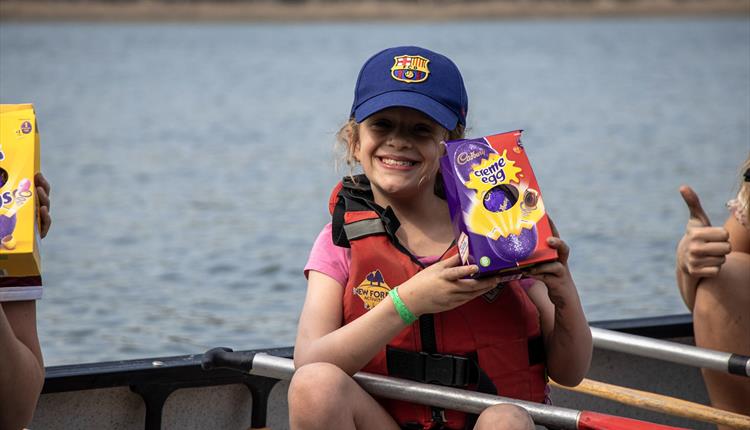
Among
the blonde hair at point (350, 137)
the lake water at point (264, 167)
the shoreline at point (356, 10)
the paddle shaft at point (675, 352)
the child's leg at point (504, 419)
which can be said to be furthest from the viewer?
the shoreline at point (356, 10)

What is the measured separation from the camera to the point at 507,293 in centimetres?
282

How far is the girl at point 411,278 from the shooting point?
2.77 meters

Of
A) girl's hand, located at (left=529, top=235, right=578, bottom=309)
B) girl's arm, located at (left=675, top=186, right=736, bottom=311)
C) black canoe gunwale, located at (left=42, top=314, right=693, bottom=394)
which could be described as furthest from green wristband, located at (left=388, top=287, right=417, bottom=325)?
girl's arm, located at (left=675, top=186, right=736, bottom=311)

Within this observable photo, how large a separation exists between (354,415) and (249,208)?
33.7 ft

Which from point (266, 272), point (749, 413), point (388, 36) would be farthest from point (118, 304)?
point (388, 36)

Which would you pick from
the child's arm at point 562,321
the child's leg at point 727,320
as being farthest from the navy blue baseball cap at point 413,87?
the child's leg at point 727,320

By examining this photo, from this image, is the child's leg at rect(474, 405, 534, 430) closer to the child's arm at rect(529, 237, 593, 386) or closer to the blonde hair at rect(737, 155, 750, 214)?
the child's arm at rect(529, 237, 593, 386)

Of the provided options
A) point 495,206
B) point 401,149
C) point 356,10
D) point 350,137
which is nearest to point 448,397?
point 495,206

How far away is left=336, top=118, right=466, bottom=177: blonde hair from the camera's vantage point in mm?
2912

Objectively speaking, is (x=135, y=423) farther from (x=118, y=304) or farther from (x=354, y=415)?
(x=118, y=304)

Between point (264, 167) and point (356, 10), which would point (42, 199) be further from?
point (356, 10)

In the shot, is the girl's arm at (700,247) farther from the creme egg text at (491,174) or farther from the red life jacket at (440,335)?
the creme egg text at (491,174)

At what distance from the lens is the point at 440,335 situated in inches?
110

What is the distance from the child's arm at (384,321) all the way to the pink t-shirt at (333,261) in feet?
0.47
